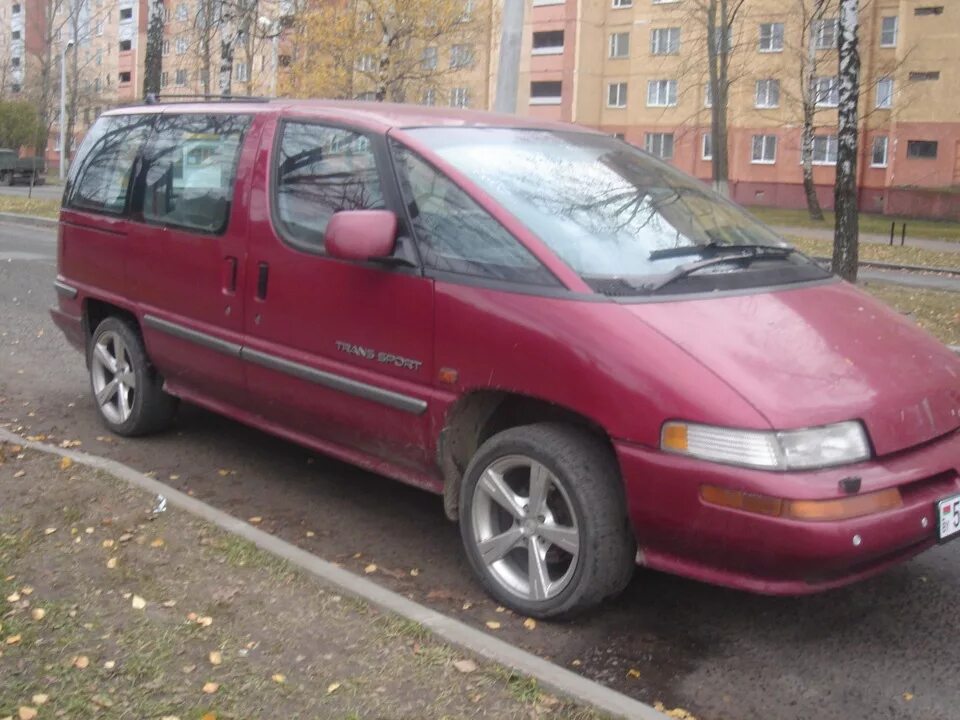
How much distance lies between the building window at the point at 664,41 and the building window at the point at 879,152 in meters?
10.8

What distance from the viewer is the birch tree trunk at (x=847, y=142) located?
1325 centimetres

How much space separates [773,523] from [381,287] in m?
1.87

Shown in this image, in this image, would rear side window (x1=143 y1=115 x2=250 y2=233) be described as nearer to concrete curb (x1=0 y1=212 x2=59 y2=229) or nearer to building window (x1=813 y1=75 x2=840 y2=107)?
concrete curb (x1=0 y1=212 x2=59 y2=229)

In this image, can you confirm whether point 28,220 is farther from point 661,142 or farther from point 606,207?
point 661,142

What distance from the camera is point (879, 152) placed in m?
46.5

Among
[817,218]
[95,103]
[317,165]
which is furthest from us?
[95,103]

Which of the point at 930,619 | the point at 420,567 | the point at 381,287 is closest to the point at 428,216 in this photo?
the point at 381,287

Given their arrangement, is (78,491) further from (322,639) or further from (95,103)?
(95,103)

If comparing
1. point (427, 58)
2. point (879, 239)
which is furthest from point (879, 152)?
point (427, 58)

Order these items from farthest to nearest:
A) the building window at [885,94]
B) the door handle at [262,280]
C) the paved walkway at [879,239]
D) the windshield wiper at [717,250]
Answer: the building window at [885,94], the paved walkway at [879,239], the door handle at [262,280], the windshield wiper at [717,250]

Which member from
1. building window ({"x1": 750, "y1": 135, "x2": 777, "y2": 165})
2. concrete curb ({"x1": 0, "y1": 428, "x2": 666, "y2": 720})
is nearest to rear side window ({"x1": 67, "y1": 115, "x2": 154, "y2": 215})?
concrete curb ({"x1": 0, "y1": 428, "x2": 666, "y2": 720})

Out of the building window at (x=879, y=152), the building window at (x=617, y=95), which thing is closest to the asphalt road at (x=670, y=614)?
the building window at (x=879, y=152)

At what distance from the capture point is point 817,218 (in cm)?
3891

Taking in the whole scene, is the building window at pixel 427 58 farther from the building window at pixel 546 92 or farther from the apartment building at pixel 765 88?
the building window at pixel 546 92
